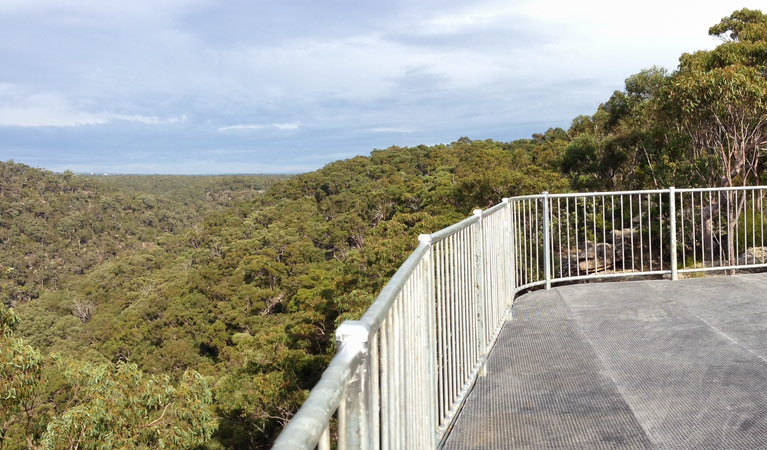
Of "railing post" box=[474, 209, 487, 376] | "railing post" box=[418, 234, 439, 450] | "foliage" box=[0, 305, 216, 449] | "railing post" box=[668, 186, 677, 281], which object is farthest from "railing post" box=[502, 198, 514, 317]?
"foliage" box=[0, 305, 216, 449]

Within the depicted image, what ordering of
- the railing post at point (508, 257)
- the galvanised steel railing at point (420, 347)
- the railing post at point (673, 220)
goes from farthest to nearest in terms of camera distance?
1. the railing post at point (673, 220)
2. the railing post at point (508, 257)
3. the galvanised steel railing at point (420, 347)

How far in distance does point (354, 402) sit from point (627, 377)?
332cm

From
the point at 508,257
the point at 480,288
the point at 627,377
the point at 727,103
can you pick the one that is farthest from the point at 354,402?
the point at 727,103

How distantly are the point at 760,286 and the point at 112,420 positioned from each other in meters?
14.3

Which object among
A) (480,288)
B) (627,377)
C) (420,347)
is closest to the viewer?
(420,347)

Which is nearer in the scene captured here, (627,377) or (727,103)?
(627,377)

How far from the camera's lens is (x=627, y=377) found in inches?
154

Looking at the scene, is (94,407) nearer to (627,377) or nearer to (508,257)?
(508,257)

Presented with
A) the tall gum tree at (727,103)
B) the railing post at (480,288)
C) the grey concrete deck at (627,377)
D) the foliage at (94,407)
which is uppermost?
the tall gum tree at (727,103)

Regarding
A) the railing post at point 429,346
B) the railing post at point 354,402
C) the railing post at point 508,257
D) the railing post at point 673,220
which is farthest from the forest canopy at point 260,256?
the railing post at point 354,402

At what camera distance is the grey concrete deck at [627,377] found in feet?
10.0

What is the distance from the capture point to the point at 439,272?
307 cm

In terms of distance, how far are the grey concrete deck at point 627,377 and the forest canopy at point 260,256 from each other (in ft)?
36.5

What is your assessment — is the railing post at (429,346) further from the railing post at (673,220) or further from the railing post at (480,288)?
the railing post at (673,220)
